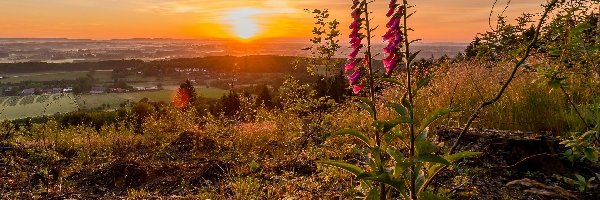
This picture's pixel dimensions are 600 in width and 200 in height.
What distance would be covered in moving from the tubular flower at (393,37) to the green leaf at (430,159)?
1.92 feet

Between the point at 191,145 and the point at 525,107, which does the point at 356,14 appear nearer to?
the point at 525,107

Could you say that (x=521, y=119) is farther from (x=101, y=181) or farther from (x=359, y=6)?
(x=101, y=181)

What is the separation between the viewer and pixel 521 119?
692 cm

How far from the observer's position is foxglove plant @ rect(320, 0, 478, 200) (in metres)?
2.36

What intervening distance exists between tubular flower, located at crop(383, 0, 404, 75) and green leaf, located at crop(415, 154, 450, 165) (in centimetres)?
58

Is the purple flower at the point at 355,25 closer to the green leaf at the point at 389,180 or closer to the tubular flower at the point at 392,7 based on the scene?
the tubular flower at the point at 392,7

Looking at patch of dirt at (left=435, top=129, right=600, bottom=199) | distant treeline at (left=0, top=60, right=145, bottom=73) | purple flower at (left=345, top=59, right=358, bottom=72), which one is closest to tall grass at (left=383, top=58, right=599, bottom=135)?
patch of dirt at (left=435, top=129, right=600, bottom=199)

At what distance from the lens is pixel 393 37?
8.74 feet

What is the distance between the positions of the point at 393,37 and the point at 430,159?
784 millimetres

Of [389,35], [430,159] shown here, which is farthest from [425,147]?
[389,35]

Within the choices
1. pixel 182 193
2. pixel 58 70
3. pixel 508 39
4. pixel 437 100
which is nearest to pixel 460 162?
pixel 508 39

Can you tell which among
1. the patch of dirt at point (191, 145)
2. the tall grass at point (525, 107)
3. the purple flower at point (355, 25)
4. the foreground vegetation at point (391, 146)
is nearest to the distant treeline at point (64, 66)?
the patch of dirt at point (191, 145)

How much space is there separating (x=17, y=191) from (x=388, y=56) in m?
4.62

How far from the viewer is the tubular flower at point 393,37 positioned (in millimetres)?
2582
